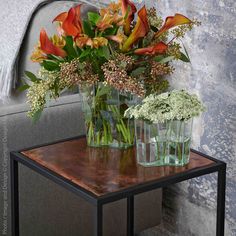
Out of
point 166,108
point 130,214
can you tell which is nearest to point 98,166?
point 166,108

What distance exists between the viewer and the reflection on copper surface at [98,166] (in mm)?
1635

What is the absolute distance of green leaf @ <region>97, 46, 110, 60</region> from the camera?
65.0 inches

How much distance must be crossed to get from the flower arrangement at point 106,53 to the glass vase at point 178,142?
11 centimetres

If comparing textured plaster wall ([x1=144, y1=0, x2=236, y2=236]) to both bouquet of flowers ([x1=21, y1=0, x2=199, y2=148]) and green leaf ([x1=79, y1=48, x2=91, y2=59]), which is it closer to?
bouquet of flowers ([x1=21, y1=0, x2=199, y2=148])

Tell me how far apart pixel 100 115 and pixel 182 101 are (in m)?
0.23

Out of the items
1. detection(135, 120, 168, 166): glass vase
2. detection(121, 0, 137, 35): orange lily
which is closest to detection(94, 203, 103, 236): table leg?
detection(135, 120, 168, 166): glass vase

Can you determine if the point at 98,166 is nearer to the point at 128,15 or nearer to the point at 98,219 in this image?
the point at 98,219

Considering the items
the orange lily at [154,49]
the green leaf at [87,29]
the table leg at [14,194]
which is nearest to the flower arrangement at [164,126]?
the orange lily at [154,49]

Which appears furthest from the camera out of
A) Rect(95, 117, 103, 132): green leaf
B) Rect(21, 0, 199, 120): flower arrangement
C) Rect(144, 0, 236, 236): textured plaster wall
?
Rect(144, 0, 236, 236): textured plaster wall

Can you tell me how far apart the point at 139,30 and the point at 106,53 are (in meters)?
0.11

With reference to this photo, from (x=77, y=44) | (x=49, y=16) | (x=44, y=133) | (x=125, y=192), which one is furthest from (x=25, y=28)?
(x=125, y=192)

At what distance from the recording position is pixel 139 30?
1689 millimetres

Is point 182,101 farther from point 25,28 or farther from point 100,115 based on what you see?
point 25,28

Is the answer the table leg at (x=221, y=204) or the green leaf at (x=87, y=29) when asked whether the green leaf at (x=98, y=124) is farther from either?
the table leg at (x=221, y=204)
